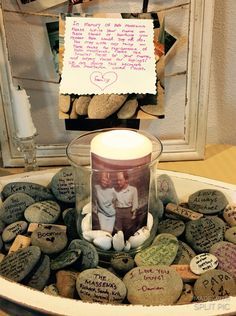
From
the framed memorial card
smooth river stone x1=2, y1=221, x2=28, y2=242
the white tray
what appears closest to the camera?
the white tray

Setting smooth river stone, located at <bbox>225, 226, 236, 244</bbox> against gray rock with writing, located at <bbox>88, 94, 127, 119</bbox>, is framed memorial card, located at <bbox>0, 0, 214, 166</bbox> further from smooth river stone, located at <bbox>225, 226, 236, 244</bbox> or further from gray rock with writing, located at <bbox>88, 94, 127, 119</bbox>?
smooth river stone, located at <bbox>225, 226, 236, 244</bbox>

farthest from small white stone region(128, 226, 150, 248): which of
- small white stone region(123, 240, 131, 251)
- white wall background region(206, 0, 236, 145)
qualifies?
white wall background region(206, 0, 236, 145)

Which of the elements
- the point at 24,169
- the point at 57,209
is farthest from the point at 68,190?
the point at 24,169

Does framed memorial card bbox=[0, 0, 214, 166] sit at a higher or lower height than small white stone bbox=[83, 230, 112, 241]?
higher

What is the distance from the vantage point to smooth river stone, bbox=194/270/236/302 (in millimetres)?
447

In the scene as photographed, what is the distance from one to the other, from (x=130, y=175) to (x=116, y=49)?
0.63 feet

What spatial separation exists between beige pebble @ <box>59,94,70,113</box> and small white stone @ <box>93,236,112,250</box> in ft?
0.65

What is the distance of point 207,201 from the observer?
574 millimetres

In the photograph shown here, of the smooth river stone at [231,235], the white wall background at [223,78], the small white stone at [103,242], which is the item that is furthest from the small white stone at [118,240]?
the white wall background at [223,78]

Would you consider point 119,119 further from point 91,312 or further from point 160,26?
point 91,312

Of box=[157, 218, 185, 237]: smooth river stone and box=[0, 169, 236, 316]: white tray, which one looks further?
box=[157, 218, 185, 237]: smooth river stone

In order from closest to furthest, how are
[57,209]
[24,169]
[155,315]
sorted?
[155,315] < [57,209] < [24,169]

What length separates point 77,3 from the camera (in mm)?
621

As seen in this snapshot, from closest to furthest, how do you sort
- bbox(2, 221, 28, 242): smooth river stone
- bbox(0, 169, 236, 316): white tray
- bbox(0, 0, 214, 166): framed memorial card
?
bbox(0, 169, 236, 316): white tray
bbox(2, 221, 28, 242): smooth river stone
bbox(0, 0, 214, 166): framed memorial card
